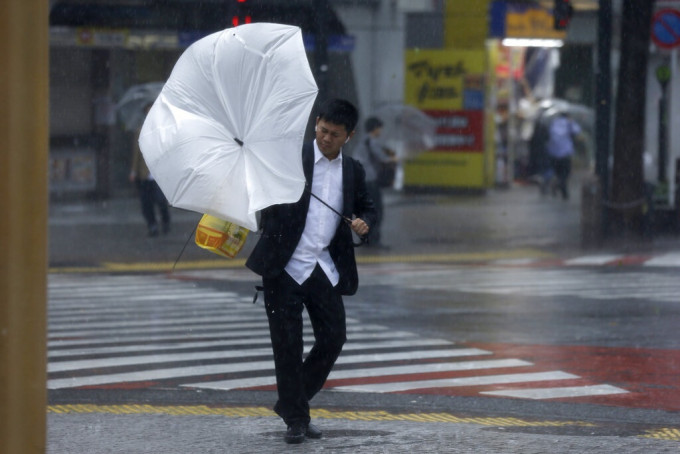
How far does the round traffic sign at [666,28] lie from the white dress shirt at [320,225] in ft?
A: 46.8

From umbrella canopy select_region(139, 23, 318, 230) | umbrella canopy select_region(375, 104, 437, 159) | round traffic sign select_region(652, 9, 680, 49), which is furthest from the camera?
umbrella canopy select_region(375, 104, 437, 159)

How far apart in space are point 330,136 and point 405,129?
1942cm

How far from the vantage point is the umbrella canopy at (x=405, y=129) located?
84.3 ft

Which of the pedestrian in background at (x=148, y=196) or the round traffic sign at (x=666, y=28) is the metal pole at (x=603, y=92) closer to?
the round traffic sign at (x=666, y=28)

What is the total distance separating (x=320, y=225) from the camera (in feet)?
22.0

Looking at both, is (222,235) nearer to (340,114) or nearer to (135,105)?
(340,114)

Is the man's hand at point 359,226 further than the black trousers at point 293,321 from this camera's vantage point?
No

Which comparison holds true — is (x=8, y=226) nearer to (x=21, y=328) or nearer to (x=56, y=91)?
(x=21, y=328)

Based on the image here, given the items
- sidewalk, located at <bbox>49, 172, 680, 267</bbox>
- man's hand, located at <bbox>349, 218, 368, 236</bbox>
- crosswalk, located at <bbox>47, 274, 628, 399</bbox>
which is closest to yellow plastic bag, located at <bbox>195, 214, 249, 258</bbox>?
man's hand, located at <bbox>349, 218, 368, 236</bbox>

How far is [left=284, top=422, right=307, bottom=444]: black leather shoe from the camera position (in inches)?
261

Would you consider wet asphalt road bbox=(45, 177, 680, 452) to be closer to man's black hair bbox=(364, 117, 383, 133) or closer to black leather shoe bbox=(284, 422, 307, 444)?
black leather shoe bbox=(284, 422, 307, 444)

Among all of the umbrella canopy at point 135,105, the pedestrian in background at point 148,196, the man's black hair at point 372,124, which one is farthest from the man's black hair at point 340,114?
the umbrella canopy at point 135,105

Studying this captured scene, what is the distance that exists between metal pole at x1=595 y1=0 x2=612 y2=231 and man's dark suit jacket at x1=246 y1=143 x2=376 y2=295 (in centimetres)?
1348

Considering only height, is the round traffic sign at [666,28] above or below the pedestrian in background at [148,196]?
above
